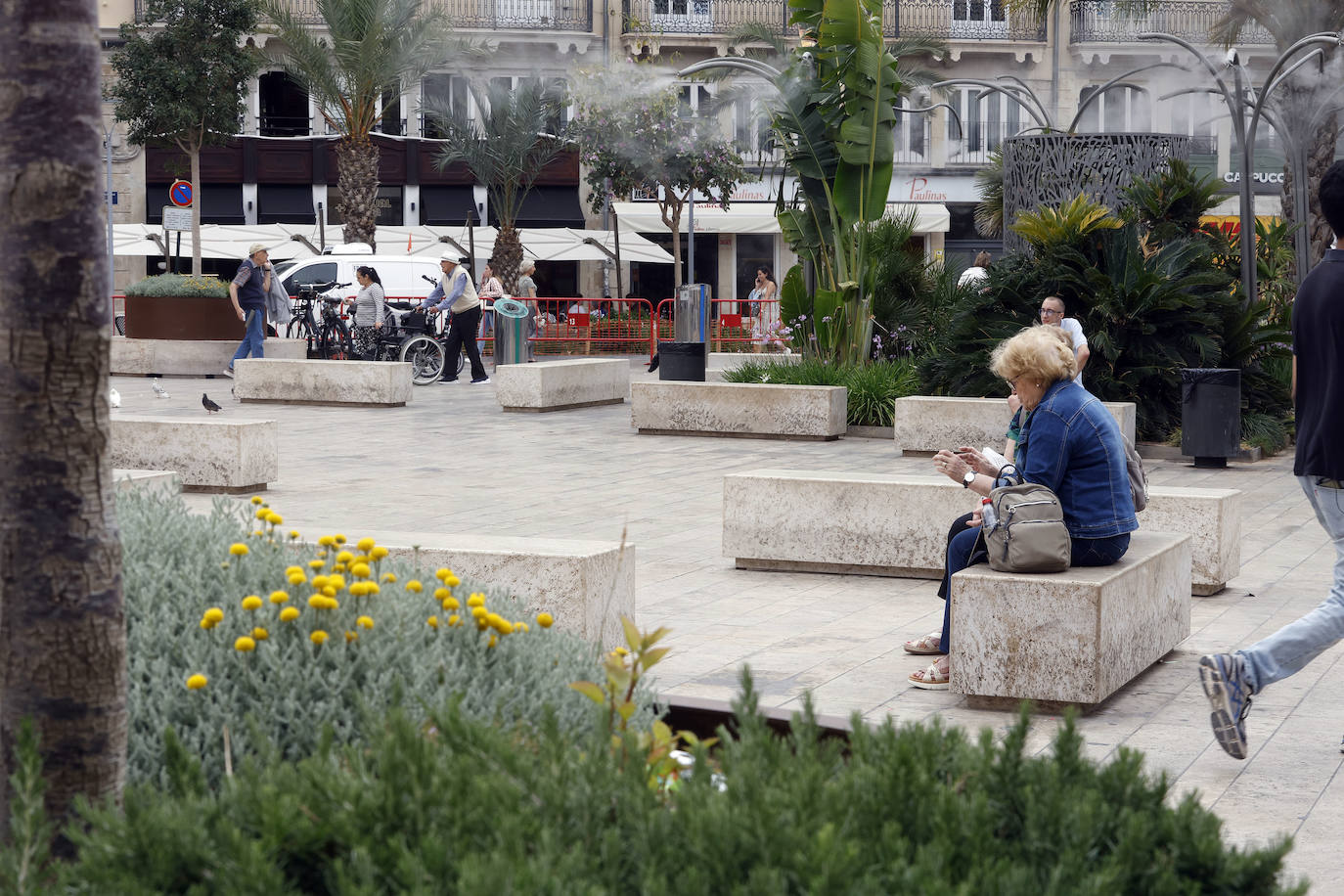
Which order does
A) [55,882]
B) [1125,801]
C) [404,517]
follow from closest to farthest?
1. [55,882]
2. [1125,801]
3. [404,517]

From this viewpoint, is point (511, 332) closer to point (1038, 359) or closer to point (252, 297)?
point (252, 297)

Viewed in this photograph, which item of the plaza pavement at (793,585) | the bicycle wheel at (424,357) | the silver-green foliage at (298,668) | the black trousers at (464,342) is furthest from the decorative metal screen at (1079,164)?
the silver-green foliage at (298,668)

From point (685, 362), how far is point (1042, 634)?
1333 centimetres

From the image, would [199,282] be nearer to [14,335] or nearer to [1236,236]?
[1236,236]

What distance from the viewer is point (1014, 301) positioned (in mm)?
15156

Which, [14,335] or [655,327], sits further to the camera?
[655,327]

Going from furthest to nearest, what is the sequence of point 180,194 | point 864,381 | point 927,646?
1. point 180,194
2. point 864,381
3. point 927,646

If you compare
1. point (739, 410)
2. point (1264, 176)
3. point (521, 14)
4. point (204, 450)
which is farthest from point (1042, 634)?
point (1264, 176)

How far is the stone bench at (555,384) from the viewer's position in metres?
18.1

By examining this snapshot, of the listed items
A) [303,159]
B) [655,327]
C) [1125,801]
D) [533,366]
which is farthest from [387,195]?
[1125,801]

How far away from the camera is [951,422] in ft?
46.2

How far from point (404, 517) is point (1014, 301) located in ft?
23.3

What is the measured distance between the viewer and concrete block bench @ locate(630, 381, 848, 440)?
50.9ft

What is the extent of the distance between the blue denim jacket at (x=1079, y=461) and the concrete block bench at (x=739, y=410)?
→ 9.67 meters
